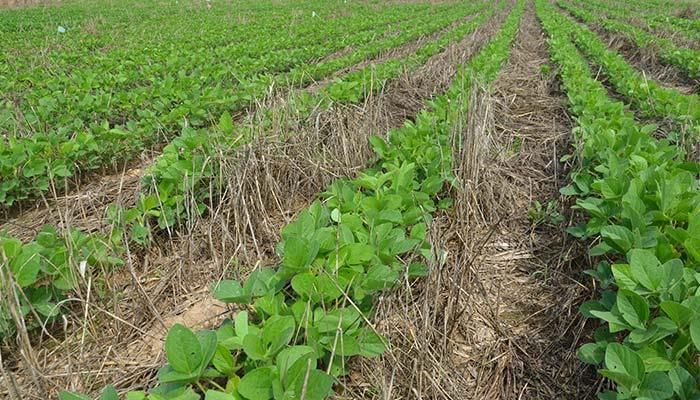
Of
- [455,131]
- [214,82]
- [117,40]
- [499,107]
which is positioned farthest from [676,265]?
[117,40]

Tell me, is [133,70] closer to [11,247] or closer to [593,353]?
[11,247]

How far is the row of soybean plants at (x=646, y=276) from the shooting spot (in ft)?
4.40

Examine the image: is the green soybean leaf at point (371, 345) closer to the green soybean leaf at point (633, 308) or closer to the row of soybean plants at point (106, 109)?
Answer: the green soybean leaf at point (633, 308)

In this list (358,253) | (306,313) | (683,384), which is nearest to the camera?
(683,384)

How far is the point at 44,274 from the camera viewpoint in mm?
2098

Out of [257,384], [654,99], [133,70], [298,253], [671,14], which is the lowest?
[671,14]

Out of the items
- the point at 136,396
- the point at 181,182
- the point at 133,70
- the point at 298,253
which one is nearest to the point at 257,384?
the point at 136,396

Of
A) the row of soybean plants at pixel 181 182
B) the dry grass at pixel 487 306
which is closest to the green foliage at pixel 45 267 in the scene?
the row of soybean plants at pixel 181 182

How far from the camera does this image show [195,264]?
276 cm

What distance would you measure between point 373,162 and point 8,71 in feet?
19.5

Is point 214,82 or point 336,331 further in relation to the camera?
point 214,82

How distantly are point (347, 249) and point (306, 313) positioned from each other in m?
0.38

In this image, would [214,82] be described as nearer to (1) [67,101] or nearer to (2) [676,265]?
(1) [67,101]

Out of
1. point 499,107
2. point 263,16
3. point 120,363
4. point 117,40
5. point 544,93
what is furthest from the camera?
point 263,16
